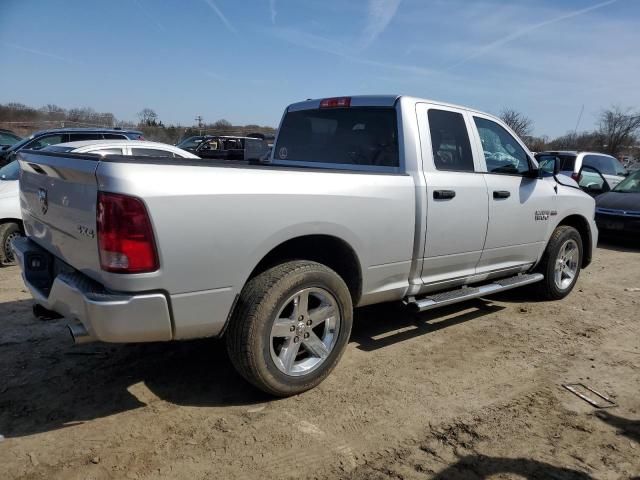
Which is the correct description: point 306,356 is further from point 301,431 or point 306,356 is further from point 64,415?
point 64,415

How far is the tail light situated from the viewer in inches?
168

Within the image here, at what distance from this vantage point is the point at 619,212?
922 cm

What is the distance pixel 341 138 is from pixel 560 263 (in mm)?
2962

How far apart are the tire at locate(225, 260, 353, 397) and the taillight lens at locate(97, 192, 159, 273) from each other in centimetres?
67

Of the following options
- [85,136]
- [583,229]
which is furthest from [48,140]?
[583,229]

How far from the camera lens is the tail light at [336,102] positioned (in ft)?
14.0

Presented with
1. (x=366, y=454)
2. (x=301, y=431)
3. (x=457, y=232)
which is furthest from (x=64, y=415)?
(x=457, y=232)

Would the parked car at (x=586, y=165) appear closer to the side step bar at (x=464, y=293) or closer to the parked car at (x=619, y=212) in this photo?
the parked car at (x=619, y=212)

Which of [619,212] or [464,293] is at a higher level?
[619,212]

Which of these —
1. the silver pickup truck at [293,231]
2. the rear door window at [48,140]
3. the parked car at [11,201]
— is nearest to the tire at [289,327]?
the silver pickup truck at [293,231]

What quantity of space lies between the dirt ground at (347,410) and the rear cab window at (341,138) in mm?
1547

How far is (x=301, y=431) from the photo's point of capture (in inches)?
112

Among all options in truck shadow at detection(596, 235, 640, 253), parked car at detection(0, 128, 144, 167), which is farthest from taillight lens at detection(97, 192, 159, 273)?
truck shadow at detection(596, 235, 640, 253)

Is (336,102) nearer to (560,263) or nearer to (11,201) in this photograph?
(560,263)
